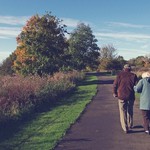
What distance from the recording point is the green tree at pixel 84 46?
3012 inches

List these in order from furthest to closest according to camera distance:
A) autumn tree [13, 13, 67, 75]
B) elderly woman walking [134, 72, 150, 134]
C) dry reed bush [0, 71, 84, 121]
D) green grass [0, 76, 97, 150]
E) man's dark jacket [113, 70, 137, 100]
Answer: autumn tree [13, 13, 67, 75] < dry reed bush [0, 71, 84, 121] < man's dark jacket [113, 70, 137, 100] < elderly woman walking [134, 72, 150, 134] < green grass [0, 76, 97, 150]

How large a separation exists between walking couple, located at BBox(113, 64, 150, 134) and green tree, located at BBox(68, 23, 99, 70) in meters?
63.3

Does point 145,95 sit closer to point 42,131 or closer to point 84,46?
point 42,131

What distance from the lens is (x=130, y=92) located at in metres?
11.2

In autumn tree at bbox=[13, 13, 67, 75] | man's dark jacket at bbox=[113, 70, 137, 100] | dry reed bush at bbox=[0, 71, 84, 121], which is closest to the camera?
man's dark jacket at bbox=[113, 70, 137, 100]

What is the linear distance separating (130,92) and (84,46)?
68505 millimetres

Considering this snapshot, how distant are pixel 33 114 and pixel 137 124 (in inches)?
198

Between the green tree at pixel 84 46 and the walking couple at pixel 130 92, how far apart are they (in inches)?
2491

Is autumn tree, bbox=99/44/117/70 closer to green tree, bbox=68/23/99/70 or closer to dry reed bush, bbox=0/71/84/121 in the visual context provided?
green tree, bbox=68/23/99/70

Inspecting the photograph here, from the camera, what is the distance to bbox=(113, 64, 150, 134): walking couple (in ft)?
36.0

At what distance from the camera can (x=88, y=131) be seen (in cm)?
1141

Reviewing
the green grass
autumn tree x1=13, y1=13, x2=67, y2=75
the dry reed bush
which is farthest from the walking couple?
autumn tree x1=13, y1=13, x2=67, y2=75

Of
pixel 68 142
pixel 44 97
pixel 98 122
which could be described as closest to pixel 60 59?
pixel 44 97

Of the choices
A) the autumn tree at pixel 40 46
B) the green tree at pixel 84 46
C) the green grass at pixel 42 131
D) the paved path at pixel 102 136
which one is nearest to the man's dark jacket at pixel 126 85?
the paved path at pixel 102 136
